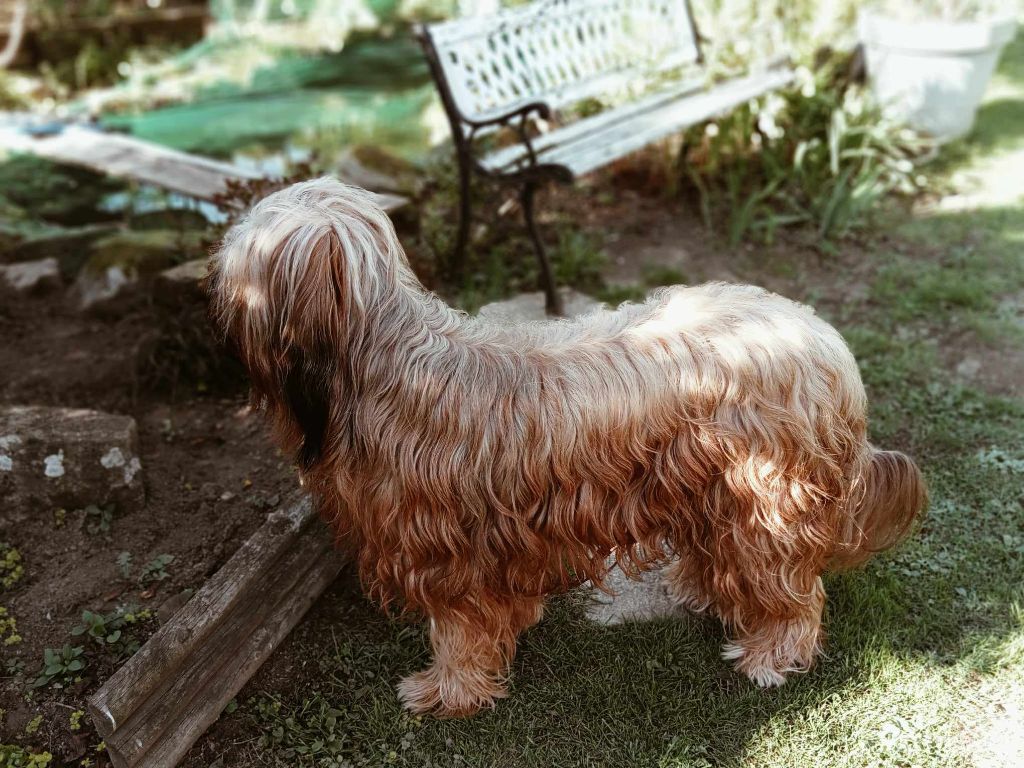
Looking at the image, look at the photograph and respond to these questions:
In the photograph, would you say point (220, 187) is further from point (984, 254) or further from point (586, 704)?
point (984, 254)

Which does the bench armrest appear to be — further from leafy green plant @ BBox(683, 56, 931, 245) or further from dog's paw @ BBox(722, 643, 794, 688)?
dog's paw @ BBox(722, 643, 794, 688)

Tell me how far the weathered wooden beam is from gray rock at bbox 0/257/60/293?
2.71 meters

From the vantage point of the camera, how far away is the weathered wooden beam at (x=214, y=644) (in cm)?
259

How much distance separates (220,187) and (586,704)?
14.2ft

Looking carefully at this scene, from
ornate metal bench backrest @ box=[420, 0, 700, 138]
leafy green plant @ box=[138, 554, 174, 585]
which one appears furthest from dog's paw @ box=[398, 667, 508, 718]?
ornate metal bench backrest @ box=[420, 0, 700, 138]

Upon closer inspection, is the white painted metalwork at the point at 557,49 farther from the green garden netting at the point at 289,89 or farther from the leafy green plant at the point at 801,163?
the green garden netting at the point at 289,89

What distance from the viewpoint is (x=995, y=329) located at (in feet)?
16.1

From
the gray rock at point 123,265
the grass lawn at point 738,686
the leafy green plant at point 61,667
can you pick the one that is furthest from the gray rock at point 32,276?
the grass lawn at point 738,686

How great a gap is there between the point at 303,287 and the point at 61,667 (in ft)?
5.64

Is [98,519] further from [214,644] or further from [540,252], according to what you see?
[540,252]

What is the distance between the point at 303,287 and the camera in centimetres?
228

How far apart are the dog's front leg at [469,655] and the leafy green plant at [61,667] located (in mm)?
1103

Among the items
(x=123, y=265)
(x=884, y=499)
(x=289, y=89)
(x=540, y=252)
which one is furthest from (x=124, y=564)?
(x=289, y=89)

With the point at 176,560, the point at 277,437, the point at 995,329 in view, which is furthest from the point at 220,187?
the point at 995,329
